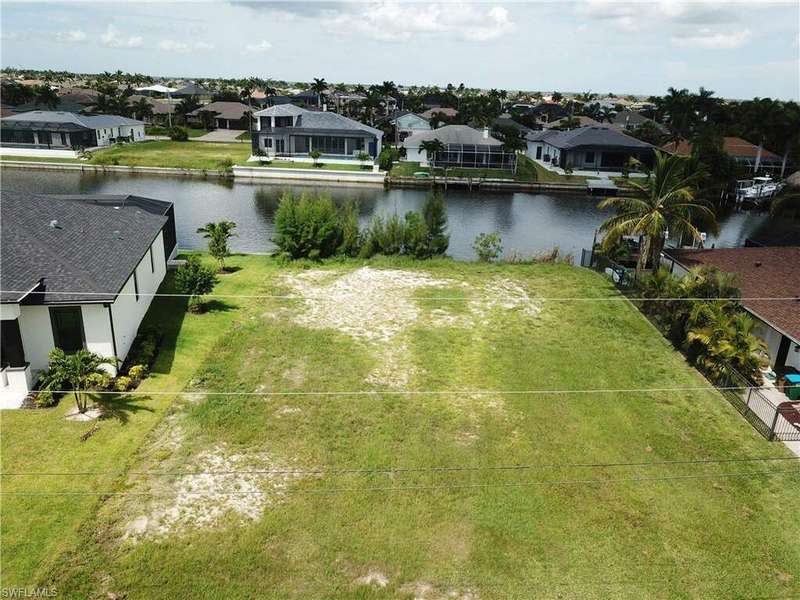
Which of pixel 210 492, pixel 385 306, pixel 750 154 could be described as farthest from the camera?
pixel 750 154

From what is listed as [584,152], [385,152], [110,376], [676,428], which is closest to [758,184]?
[584,152]

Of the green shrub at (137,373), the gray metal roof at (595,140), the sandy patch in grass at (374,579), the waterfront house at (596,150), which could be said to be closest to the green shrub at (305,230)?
the green shrub at (137,373)

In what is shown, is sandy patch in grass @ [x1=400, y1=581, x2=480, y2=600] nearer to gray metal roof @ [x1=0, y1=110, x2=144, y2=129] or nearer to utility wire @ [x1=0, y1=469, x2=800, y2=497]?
utility wire @ [x1=0, y1=469, x2=800, y2=497]

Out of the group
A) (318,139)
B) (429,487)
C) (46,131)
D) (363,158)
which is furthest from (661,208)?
(46,131)

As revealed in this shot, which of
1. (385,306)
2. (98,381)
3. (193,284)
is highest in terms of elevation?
(193,284)

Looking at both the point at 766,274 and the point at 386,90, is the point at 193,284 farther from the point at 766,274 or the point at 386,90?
the point at 386,90

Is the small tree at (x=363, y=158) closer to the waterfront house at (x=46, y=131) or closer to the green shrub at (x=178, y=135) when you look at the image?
the green shrub at (x=178, y=135)

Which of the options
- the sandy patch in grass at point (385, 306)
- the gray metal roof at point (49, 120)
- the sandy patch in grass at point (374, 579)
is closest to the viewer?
the sandy patch in grass at point (374, 579)
